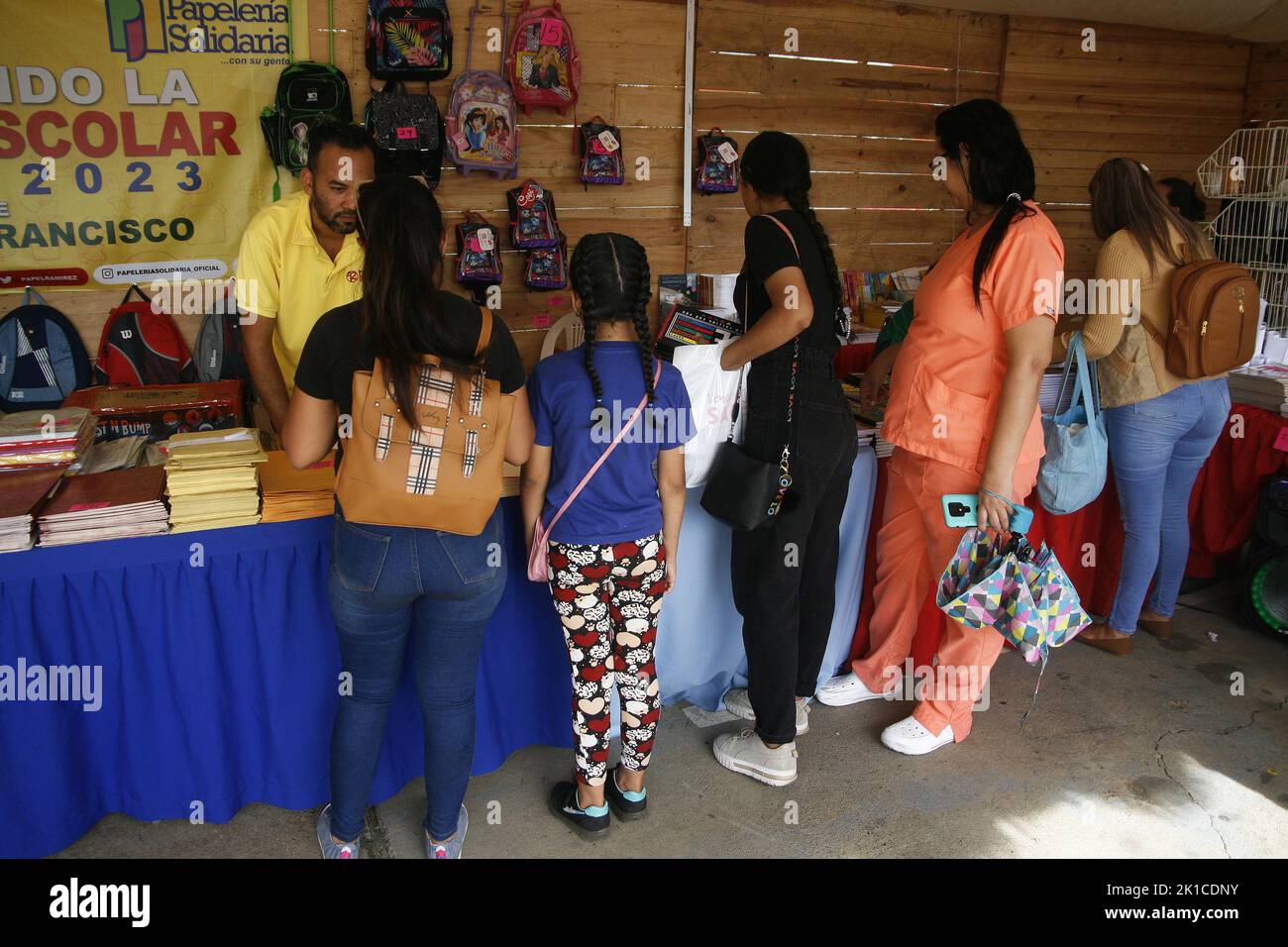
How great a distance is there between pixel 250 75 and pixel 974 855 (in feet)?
12.6

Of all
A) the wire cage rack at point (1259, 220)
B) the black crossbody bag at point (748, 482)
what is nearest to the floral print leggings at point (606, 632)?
the black crossbody bag at point (748, 482)

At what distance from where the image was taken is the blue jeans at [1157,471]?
2973 millimetres

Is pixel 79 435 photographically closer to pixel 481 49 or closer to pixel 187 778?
pixel 187 778

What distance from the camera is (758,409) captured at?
2.37 meters

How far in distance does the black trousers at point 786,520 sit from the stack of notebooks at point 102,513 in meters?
1.44

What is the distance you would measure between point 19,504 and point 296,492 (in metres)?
A: 0.56

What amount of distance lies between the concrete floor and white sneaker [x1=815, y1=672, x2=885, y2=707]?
31mm

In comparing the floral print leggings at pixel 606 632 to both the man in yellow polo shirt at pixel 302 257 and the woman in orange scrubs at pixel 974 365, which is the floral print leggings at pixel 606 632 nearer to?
the woman in orange scrubs at pixel 974 365

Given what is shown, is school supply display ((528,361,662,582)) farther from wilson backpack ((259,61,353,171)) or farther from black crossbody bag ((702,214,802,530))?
wilson backpack ((259,61,353,171))

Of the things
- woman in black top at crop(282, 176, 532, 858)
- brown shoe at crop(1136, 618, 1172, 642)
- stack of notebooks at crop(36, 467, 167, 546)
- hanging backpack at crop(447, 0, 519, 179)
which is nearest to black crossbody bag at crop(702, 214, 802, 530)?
woman in black top at crop(282, 176, 532, 858)

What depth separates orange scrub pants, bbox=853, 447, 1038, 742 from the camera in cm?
241

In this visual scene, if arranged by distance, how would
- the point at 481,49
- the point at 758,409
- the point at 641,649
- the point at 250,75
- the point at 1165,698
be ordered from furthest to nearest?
the point at 481,49
the point at 250,75
the point at 1165,698
the point at 758,409
the point at 641,649

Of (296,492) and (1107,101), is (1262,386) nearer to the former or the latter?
(1107,101)
